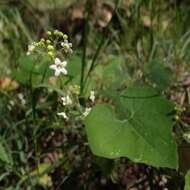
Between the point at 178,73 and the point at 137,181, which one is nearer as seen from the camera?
the point at 137,181

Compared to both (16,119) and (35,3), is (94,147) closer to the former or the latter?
(16,119)

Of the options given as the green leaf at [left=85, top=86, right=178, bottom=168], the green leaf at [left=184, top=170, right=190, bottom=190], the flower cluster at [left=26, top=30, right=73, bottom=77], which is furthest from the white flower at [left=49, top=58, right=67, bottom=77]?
the green leaf at [left=184, top=170, right=190, bottom=190]

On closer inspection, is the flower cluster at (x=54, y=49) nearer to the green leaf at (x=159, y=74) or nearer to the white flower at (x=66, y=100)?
the white flower at (x=66, y=100)

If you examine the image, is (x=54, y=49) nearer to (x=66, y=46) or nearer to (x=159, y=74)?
(x=66, y=46)

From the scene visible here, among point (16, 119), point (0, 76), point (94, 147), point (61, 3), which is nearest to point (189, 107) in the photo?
point (94, 147)

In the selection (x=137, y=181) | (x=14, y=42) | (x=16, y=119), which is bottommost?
(x=137, y=181)

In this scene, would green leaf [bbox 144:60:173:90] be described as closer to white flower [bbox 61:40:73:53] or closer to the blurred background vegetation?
the blurred background vegetation

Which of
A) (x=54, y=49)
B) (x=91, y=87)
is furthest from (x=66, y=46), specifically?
(x=91, y=87)
